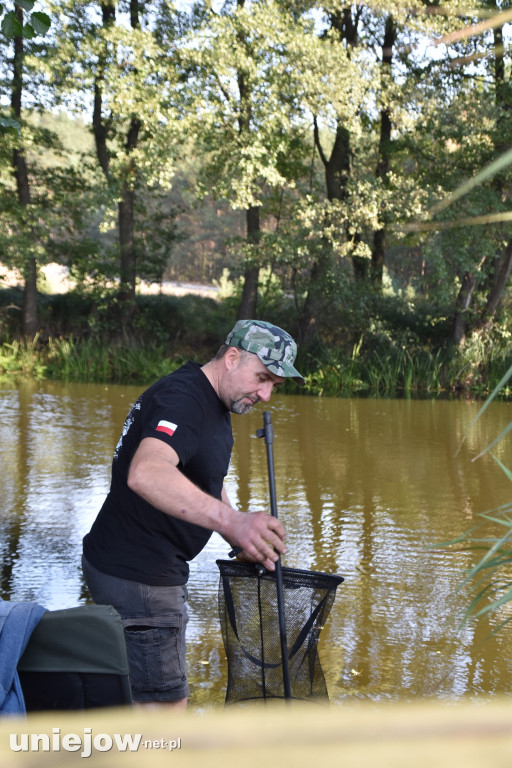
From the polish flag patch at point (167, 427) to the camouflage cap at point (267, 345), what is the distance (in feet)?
1.58

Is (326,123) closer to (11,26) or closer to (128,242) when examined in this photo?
(128,242)

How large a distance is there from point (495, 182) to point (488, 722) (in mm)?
19925

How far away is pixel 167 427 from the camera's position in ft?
10.5

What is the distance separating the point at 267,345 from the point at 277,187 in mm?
20105

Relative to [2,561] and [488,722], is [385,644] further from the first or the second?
[488,722]

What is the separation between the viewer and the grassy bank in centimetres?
1989

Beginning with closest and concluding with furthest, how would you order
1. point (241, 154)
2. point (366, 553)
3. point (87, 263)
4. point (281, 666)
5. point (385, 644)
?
point (281, 666) → point (385, 644) → point (366, 553) → point (241, 154) → point (87, 263)

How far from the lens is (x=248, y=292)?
2272 cm

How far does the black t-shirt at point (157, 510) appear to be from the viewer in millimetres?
3346

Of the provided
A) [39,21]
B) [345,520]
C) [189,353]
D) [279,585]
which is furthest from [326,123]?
[279,585]

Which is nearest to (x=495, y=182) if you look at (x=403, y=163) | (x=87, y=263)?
(x=403, y=163)

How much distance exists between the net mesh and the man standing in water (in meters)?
0.23

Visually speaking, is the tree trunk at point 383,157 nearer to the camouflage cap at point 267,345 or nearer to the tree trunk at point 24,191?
the tree trunk at point 24,191

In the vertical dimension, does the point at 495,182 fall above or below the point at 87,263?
above
